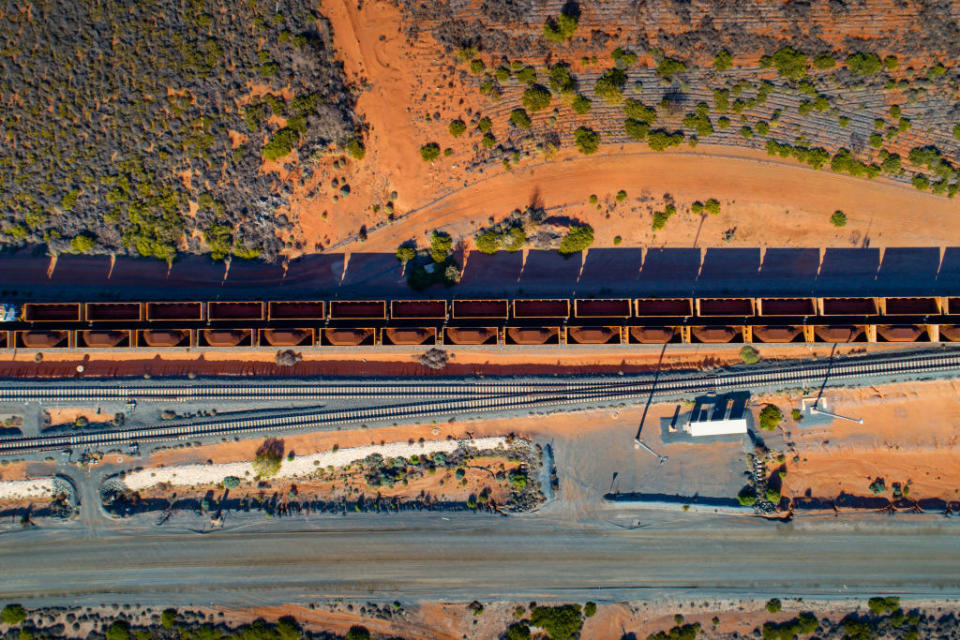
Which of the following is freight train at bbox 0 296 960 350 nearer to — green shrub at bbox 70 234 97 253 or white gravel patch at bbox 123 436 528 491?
green shrub at bbox 70 234 97 253

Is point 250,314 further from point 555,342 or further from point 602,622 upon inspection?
point 602,622

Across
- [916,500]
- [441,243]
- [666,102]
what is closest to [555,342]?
[441,243]

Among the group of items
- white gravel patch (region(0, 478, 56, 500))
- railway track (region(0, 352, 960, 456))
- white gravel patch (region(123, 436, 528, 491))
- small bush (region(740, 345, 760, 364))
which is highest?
small bush (region(740, 345, 760, 364))

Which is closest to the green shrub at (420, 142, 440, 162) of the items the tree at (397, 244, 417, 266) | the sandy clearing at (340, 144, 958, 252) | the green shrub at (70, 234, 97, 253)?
the sandy clearing at (340, 144, 958, 252)

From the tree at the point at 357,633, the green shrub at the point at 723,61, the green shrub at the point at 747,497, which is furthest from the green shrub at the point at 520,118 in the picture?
the tree at the point at 357,633

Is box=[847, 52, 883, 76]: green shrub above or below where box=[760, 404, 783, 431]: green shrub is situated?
above

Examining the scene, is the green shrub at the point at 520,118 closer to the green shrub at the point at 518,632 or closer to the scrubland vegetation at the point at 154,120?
the scrubland vegetation at the point at 154,120
